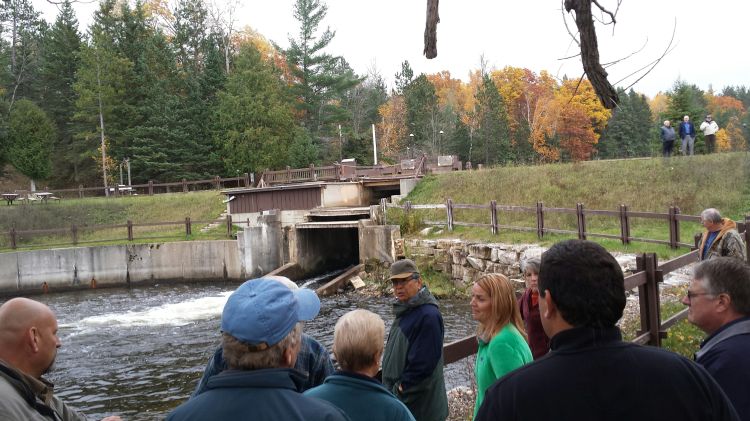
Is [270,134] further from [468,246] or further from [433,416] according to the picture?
[433,416]

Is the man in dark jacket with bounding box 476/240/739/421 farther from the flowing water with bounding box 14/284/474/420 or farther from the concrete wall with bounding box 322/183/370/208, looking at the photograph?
the concrete wall with bounding box 322/183/370/208

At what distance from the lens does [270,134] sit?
4044 centimetres

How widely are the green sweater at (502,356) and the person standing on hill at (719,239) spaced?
4271 mm

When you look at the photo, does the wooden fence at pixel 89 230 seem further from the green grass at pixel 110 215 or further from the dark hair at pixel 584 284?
the dark hair at pixel 584 284

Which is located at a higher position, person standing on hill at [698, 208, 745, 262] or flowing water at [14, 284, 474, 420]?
person standing on hill at [698, 208, 745, 262]

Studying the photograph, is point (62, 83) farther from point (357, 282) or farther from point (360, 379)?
point (360, 379)

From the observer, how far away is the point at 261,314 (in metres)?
1.96

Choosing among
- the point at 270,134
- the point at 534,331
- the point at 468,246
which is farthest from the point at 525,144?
the point at 534,331

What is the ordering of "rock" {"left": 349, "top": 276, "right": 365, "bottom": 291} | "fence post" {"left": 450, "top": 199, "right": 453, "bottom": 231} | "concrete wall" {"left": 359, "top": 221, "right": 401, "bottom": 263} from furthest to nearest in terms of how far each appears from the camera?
"concrete wall" {"left": 359, "top": 221, "right": 401, "bottom": 263} < "fence post" {"left": 450, "top": 199, "right": 453, "bottom": 231} < "rock" {"left": 349, "top": 276, "right": 365, "bottom": 291}

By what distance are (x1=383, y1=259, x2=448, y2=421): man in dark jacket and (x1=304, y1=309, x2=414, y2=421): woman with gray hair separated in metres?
0.96

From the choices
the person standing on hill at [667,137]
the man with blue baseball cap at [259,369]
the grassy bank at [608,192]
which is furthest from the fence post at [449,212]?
the man with blue baseball cap at [259,369]

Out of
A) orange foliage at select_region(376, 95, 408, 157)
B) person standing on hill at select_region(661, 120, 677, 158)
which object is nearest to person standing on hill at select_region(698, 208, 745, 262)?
person standing on hill at select_region(661, 120, 677, 158)

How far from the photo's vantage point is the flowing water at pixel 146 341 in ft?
33.9

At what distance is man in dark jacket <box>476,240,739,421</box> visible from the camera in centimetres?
161
